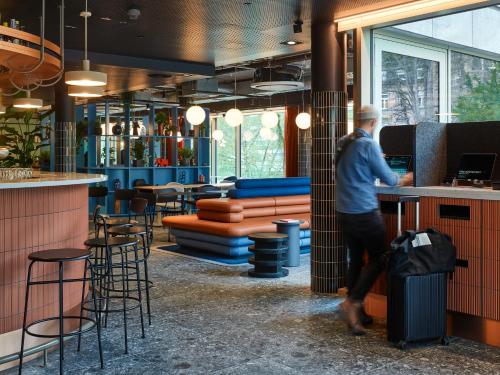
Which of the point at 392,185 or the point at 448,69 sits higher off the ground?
the point at 448,69

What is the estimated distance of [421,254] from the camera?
4113 mm

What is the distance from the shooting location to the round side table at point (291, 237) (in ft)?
23.7

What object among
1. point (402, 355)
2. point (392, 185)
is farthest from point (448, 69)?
point (402, 355)

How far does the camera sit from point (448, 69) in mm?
6492

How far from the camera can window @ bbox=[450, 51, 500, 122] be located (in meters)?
Result: 6.07

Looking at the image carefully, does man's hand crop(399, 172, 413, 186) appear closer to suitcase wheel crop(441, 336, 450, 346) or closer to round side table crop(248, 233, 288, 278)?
suitcase wheel crop(441, 336, 450, 346)

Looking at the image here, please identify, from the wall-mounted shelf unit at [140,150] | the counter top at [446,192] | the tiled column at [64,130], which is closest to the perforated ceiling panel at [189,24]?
the counter top at [446,192]

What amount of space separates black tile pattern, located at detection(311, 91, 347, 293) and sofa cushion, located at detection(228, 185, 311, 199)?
7.51ft

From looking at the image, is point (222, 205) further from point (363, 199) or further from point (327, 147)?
point (363, 199)

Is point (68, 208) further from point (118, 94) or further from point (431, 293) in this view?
point (118, 94)

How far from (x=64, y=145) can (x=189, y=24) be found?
17.1 feet

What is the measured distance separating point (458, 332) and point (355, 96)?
8.84 feet

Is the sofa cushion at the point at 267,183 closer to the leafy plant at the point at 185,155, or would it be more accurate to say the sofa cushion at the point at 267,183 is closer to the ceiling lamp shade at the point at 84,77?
the ceiling lamp shade at the point at 84,77

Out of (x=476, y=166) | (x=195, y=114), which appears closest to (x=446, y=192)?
(x=476, y=166)
